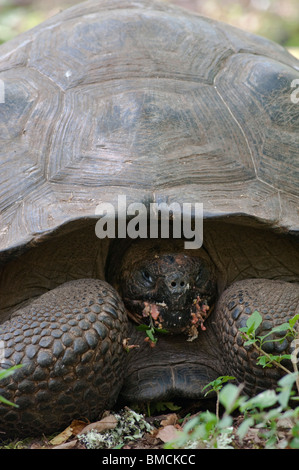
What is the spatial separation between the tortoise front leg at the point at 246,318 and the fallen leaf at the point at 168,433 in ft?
1.32

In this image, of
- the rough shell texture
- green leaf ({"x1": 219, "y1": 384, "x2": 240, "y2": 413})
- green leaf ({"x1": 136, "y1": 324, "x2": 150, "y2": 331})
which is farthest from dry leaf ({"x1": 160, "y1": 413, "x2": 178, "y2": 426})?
green leaf ({"x1": 219, "y1": 384, "x2": 240, "y2": 413})

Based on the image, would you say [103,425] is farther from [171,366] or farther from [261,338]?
[261,338]

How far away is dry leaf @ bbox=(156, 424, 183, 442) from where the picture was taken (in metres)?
2.67

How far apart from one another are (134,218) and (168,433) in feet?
3.16

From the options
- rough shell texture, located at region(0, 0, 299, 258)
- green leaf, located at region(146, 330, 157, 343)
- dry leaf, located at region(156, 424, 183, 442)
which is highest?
rough shell texture, located at region(0, 0, 299, 258)

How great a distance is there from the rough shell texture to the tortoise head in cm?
36

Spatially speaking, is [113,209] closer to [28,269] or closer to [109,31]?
[28,269]

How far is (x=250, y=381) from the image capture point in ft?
9.51

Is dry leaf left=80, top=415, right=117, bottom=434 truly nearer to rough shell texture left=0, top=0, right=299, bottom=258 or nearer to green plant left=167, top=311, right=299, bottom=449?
green plant left=167, top=311, right=299, bottom=449

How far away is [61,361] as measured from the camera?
2.67 metres

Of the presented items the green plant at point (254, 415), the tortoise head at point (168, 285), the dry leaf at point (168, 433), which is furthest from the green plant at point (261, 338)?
the dry leaf at point (168, 433)

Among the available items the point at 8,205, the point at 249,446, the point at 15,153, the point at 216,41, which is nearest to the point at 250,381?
the point at 249,446

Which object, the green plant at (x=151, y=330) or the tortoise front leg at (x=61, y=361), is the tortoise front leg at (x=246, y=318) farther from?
the tortoise front leg at (x=61, y=361)

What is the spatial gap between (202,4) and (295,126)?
9.57 m
